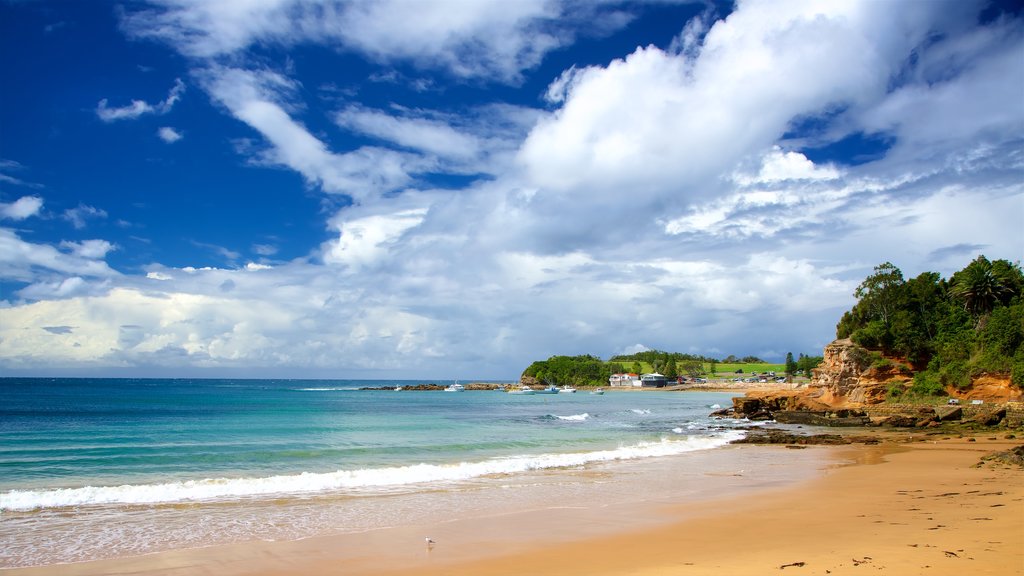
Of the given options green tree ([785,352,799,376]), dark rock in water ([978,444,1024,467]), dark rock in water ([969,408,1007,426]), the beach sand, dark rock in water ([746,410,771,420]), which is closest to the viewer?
the beach sand

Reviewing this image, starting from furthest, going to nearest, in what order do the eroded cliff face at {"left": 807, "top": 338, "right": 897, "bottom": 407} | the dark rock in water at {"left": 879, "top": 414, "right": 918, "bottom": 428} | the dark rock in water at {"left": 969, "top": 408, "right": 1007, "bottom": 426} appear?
→ the eroded cliff face at {"left": 807, "top": 338, "right": 897, "bottom": 407} < the dark rock in water at {"left": 879, "top": 414, "right": 918, "bottom": 428} < the dark rock in water at {"left": 969, "top": 408, "right": 1007, "bottom": 426}

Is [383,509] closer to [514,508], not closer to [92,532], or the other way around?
[514,508]

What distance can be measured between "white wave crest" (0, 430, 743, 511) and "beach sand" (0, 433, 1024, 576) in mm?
6106

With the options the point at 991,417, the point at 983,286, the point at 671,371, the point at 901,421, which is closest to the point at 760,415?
the point at 901,421

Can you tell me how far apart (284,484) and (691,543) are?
12.4 meters

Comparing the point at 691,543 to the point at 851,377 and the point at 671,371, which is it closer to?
the point at 851,377

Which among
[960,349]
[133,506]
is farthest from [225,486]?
[960,349]

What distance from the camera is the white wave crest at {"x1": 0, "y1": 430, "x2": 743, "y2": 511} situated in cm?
1480

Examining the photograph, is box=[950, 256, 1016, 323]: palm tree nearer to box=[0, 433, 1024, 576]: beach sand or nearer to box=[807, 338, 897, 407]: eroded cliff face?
box=[807, 338, 897, 407]: eroded cliff face

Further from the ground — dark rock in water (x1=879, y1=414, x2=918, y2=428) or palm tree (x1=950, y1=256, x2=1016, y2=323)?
palm tree (x1=950, y1=256, x2=1016, y2=323)

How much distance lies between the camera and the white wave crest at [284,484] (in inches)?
583

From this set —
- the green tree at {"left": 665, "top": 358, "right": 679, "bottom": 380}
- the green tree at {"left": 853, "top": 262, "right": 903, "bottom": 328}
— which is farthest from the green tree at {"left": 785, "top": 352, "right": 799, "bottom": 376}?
the green tree at {"left": 853, "top": 262, "right": 903, "bottom": 328}

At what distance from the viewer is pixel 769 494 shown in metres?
15.2

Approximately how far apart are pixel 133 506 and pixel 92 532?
297 cm
